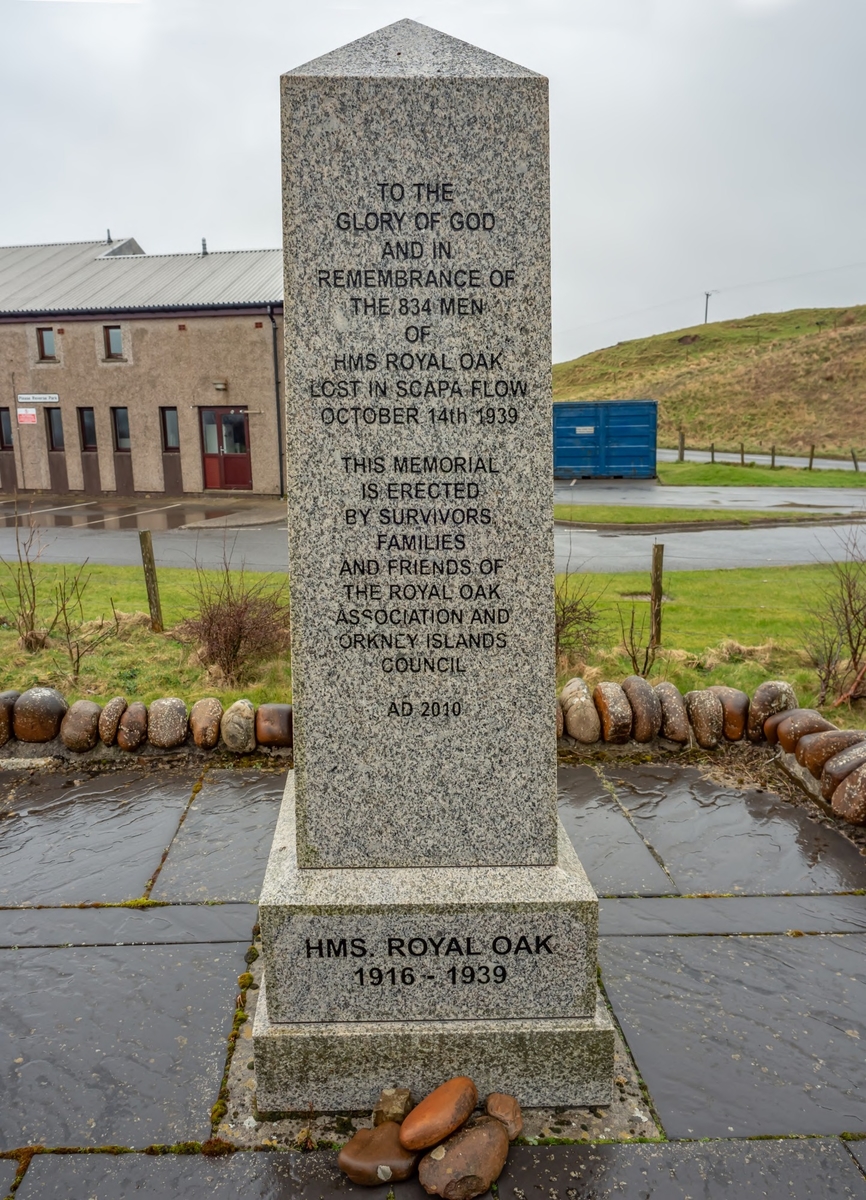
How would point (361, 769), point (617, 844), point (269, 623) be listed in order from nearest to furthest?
point (361, 769) < point (617, 844) < point (269, 623)

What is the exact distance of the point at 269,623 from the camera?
7.21 m

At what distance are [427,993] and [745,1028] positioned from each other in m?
1.08

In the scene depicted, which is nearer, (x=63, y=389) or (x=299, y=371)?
(x=299, y=371)

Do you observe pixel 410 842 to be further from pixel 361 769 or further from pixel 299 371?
pixel 299 371

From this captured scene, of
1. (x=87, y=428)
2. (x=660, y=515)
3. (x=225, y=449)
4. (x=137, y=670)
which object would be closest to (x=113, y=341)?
(x=87, y=428)

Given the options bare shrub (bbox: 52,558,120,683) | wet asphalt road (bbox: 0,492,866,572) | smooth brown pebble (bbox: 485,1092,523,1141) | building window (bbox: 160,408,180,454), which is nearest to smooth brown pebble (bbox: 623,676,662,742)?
smooth brown pebble (bbox: 485,1092,523,1141)

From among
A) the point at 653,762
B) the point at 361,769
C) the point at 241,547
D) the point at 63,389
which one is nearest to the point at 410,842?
the point at 361,769

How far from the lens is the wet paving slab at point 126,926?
134 inches

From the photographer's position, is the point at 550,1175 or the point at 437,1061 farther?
the point at 437,1061

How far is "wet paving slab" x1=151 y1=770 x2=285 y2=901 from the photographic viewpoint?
12.4ft

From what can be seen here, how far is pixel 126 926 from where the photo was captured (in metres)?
3.50

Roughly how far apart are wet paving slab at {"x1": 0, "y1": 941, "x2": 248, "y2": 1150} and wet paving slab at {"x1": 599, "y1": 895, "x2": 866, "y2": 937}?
5.07 feet

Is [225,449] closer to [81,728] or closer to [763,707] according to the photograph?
[81,728]

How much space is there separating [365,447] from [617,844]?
247 cm
